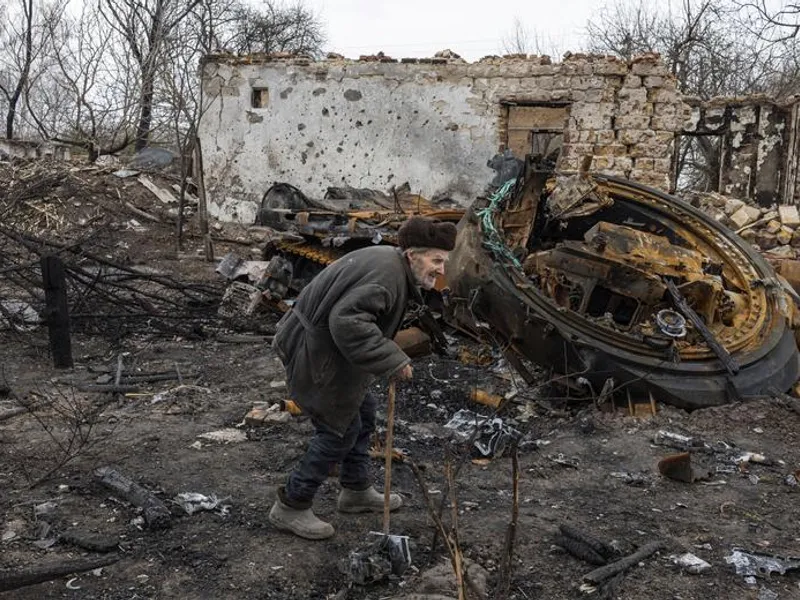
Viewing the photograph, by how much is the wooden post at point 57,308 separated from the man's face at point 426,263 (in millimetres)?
4504

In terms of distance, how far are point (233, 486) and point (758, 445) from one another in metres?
3.47

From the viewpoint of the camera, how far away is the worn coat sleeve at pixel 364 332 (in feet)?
11.7

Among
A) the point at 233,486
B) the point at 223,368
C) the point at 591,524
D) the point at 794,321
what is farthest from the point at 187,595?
the point at 794,321

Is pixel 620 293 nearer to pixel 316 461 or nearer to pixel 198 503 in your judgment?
pixel 316 461

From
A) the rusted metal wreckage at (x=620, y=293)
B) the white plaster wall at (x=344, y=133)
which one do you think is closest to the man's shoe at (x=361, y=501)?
the rusted metal wreckage at (x=620, y=293)

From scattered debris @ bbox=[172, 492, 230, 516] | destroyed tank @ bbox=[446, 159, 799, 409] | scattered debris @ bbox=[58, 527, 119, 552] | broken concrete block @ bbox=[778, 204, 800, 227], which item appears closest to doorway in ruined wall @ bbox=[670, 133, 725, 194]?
broken concrete block @ bbox=[778, 204, 800, 227]

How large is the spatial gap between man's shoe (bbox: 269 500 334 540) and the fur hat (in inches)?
55.0

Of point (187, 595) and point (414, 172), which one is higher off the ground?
point (414, 172)

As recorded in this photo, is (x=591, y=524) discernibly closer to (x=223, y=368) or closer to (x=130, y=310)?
(x=223, y=368)

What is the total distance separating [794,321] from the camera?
265 inches

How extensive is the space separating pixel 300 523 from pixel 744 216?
1102 cm

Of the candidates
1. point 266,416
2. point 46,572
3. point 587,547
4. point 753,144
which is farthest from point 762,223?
point 46,572

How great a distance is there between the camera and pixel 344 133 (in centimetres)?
1404

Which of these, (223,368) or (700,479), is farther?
(223,368)
